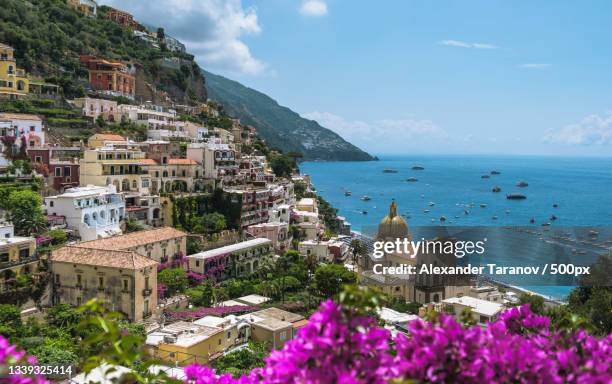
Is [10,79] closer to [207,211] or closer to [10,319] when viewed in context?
[207,211]

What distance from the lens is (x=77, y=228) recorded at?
111ft

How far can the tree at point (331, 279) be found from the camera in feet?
108

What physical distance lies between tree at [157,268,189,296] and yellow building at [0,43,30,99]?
78.2 feet

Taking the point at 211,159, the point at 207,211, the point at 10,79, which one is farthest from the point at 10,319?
the point at 10,79

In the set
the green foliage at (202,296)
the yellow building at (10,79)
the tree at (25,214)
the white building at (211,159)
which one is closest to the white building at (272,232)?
the white building at (211,159)

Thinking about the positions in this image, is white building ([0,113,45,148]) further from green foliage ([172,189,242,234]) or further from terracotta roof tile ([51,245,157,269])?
terracotta roof tile ([51,245,157,269])

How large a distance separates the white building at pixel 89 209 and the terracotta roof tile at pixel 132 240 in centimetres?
222

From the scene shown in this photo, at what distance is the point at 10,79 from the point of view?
4712cm

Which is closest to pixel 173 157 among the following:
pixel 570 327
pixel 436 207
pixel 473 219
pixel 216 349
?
pixel 216 349

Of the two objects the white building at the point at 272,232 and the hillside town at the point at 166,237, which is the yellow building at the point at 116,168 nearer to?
the hillside town at the point at 166,237

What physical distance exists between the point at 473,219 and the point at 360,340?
313ft

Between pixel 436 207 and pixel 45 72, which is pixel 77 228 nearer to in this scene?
pixel 45 72

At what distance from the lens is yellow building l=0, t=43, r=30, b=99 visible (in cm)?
4666

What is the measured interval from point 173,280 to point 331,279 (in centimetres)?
853
